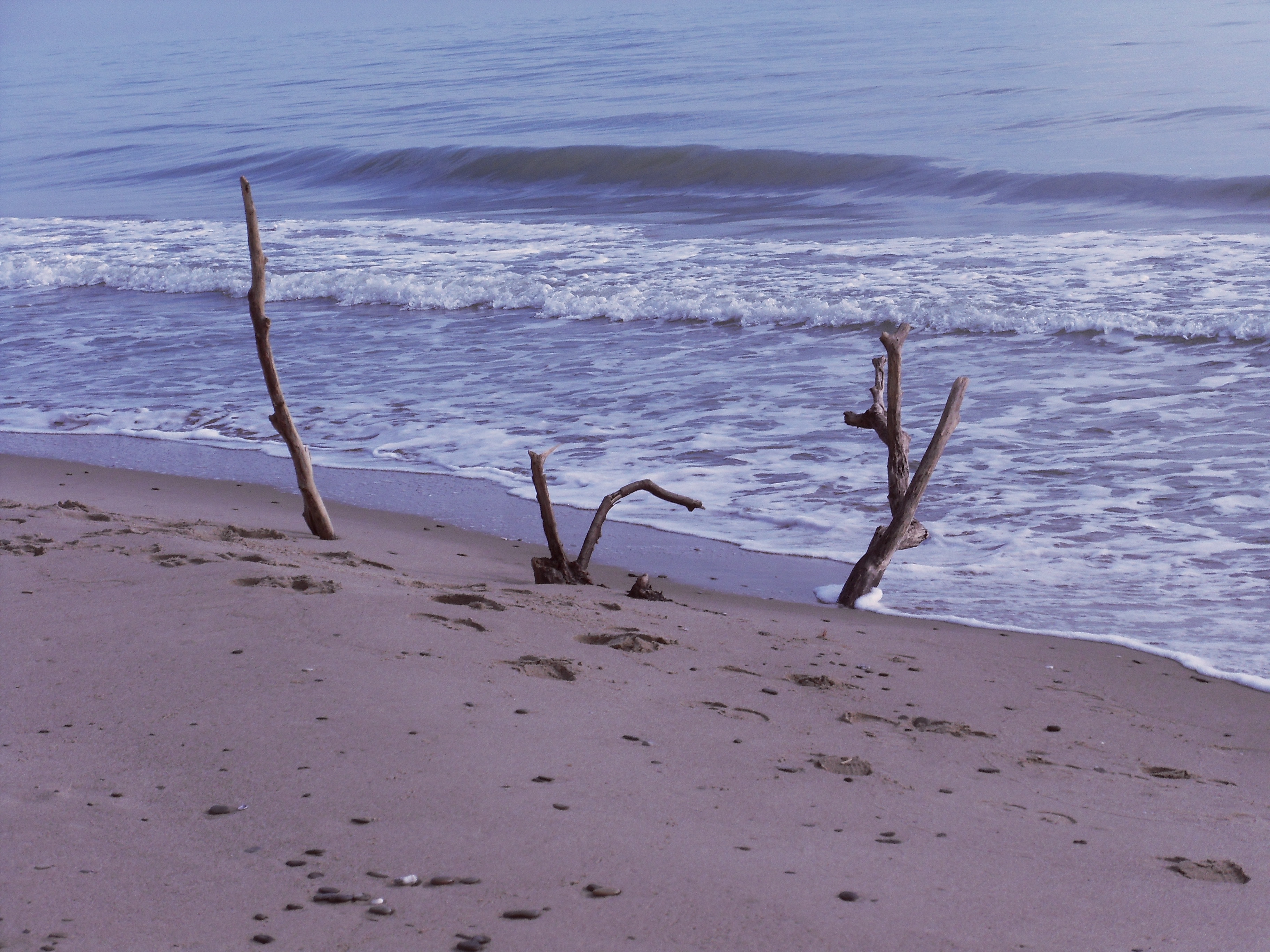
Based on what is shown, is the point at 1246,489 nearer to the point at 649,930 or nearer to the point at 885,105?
the point at 649,930

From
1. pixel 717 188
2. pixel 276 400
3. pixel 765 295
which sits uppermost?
pixel 717 188

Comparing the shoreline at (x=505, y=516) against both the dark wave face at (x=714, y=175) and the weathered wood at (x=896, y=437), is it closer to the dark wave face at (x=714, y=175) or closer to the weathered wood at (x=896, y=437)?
the weathered wood at (x=896, y=437)

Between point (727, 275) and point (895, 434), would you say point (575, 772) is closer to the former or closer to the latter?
point (895, 434)

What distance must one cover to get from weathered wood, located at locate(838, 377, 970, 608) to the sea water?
0.19 meters

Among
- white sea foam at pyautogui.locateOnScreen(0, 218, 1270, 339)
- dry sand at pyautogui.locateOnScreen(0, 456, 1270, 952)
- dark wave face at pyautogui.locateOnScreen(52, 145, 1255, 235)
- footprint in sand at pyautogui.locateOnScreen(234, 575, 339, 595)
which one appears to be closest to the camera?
dry sand at pyautogui.locateOnScreen(0, 456, 1270, 952)

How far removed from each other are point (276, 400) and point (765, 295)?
25.1 feet

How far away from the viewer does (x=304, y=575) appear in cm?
431

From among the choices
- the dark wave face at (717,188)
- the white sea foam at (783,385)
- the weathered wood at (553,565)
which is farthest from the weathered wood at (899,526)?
the dark wave face at (717,188)

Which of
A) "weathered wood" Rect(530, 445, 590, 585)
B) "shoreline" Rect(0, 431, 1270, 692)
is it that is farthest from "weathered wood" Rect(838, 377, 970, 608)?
"weathered wood" Rect(530, 445, 590, 585)

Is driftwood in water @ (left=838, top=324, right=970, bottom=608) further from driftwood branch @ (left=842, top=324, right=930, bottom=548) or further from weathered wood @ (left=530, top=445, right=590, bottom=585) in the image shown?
weathered wood @ (left=530, top=445, right=590, bottom=585)

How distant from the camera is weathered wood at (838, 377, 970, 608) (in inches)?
189

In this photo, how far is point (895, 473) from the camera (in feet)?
16.2

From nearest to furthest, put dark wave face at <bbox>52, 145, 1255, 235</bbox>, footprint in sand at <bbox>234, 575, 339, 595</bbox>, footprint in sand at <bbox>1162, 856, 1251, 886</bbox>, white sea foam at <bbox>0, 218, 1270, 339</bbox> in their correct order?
footprint in sand at <bbox>1162, 856, 1251, 886</bbox> < footprint in sand at <bbox>234, 575, 339, 595</bbox> < white sea foam at <bbox>0, 218, 1270, 339</bbox> < dark wave face at <bbox>52, 145, 1255, 235</bbox>

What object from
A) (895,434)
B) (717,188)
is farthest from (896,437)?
(717,188)
